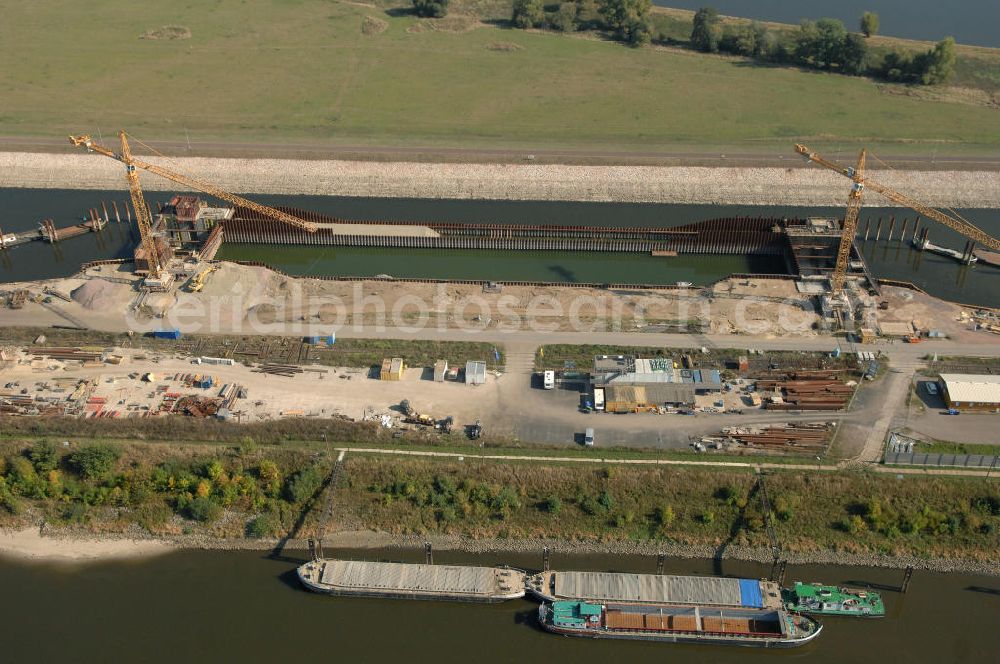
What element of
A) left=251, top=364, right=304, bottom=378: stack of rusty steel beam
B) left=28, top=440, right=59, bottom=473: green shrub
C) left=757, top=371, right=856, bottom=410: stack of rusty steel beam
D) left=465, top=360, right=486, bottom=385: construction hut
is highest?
left=757, top=371, right=856, bottom=410: stack of rusty steel beam

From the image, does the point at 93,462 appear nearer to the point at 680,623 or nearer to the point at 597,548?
the point at 597,548

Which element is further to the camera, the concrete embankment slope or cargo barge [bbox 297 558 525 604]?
the concrete embankment slope

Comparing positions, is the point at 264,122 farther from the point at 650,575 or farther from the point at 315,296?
the point at 650,575

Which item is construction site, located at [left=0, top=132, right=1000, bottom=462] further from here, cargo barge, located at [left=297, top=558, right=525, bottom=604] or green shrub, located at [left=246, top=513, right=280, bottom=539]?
cargo barge, located at [left=297, top=558, right=525, bottom=604]

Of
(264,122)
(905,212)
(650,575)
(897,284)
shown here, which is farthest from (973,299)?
(264,122)

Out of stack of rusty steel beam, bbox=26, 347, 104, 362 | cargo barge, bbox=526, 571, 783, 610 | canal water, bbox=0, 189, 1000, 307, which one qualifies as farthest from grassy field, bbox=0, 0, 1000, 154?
cargo barge, bbox=526, 571, 783, 610

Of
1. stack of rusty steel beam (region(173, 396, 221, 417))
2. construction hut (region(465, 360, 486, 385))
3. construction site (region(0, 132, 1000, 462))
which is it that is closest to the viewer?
stack of rusty steel beam (region(173, 396, 221, 417))
